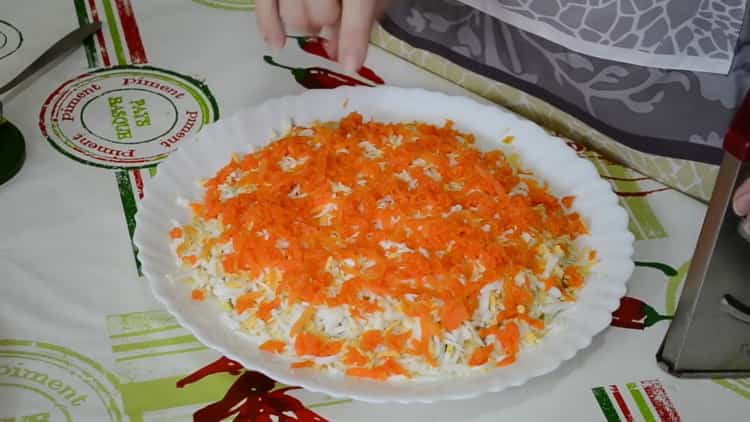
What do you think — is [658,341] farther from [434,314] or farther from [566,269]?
[434,314]

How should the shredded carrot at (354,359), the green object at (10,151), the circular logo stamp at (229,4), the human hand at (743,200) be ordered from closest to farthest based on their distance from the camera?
the human hand at (743,200)
the shredded carrot at (354,359)
the green object at (10,151)
the circular logo stamp at (229,4)

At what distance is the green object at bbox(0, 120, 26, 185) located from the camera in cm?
114

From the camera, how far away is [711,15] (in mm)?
1303

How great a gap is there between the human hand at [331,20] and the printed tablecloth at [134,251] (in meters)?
0.30

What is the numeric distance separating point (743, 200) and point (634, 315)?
27 centimetres

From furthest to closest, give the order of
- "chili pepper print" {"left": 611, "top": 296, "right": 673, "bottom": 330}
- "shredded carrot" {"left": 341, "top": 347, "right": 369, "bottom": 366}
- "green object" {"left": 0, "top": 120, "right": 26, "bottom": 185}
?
"green object" {"left": 0, "top": 120, "right": 26, "bottom": 185}, "chili pepper print" {"left": 611, "top": 296, "right": 673, "bottom": 330}, "shredded carrot" {"left": 341, "top": 347, "right": 369, "bottom": 366}

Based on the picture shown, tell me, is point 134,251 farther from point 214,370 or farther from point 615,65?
point 615,65

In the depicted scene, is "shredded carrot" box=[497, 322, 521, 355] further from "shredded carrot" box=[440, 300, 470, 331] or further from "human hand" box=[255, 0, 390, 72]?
"human hand" box=[255, 0, 390, 72]

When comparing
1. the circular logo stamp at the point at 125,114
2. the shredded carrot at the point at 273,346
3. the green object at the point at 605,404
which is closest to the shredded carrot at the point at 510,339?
the green object at the point at 605,404

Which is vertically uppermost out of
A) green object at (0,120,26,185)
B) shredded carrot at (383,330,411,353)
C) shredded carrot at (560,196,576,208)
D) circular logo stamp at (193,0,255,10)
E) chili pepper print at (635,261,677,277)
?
circular logo stamp at (193,0,255,10)

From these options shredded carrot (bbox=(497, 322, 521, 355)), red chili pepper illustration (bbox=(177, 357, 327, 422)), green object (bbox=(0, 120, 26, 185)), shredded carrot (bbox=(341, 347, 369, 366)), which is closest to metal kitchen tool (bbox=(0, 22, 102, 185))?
green object (bbox=(0, 120, 26, 185))

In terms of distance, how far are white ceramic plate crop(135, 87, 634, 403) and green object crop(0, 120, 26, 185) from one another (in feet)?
0.68

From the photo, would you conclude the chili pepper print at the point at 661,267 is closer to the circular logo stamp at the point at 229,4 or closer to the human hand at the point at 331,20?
the human hand at the point at 331,20

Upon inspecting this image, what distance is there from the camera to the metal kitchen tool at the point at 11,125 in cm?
115
